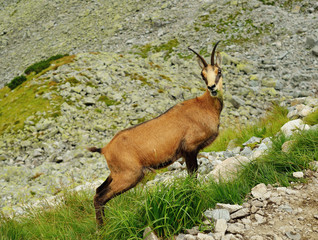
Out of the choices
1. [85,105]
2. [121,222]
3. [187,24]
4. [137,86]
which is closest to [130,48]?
[187,24]

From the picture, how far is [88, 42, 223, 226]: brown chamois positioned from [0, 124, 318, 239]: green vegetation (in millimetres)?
380

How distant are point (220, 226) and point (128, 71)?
18767mm

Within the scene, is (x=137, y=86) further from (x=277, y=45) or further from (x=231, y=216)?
(x=231, y=216)

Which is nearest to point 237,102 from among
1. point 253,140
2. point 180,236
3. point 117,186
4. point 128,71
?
point 128,71

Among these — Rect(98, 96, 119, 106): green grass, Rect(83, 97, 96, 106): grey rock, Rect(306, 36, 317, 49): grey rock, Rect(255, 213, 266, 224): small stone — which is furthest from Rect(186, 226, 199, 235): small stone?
Rect(306, 36, 317, 49): grey rock

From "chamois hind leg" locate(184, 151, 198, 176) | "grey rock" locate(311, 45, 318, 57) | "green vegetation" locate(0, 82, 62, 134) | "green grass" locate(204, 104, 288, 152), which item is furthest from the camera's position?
"grey rock" locate(311, 45, 318, 57)

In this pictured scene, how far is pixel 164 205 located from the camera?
165 inches

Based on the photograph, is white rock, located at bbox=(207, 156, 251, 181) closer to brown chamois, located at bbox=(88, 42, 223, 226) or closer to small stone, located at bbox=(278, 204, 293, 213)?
brown chamois, located at bbox=(88, 42, 223, 226)

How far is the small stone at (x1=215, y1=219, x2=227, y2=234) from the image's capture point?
4027 millimetres

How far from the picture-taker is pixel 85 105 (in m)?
18.3

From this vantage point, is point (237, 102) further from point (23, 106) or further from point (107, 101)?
point (23, 106)

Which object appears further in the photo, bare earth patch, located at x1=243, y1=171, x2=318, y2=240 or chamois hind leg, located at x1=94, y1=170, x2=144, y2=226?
Answer: chamois hind leg, located at x1=94, y1=170, x2=144, y2=226

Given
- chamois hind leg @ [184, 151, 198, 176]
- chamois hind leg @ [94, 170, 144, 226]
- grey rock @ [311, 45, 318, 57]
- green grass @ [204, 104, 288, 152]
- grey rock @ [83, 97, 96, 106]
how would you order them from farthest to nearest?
grey rock @ [311, 45, 318, 57] → grey rock @ [83, 97, 96, 106] → green grass @ [204, 104, 288, 152] → chamois hind leg @ [184, 151, 198, 176] → chamois hind leg @ [94, 170, 144, 226]

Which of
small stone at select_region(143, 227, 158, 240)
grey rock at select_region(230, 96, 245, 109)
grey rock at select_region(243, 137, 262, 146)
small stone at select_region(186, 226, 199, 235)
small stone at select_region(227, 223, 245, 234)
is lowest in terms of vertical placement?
grey rock at select_region(230, 96, 245, 109)
